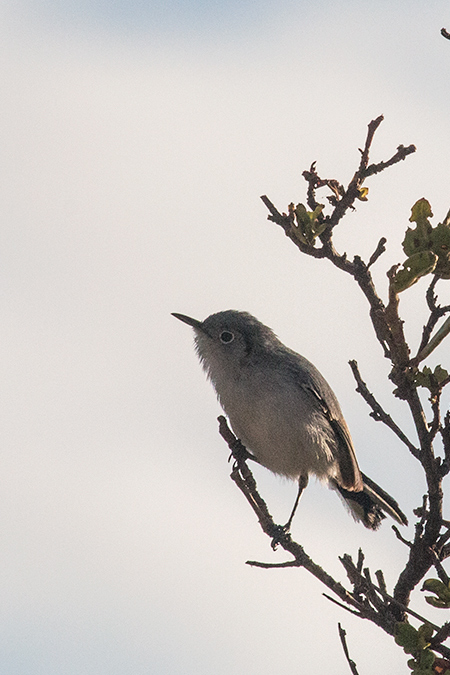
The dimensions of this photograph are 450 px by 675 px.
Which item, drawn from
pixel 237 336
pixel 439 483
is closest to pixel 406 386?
pixel 439 483

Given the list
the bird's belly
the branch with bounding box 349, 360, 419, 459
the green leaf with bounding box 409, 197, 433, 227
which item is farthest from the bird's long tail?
the green leaf with bounding box 409, 197, 433, 227

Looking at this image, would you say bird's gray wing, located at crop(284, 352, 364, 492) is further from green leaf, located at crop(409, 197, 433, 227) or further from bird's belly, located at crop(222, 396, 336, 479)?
green leaf, located at crop(409, 197, 433, 227)

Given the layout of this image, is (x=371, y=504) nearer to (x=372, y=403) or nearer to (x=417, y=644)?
(x=372, y=403)

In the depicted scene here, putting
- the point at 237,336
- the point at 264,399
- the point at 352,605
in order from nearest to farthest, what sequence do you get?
the point at 352,605 → the point at 264,399 → the point at 237,336

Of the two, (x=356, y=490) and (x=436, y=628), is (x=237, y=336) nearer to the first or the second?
(x=356, y=490)

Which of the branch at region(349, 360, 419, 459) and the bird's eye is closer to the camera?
the branch at region(349, 360, 419, 459)

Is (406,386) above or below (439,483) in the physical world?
above

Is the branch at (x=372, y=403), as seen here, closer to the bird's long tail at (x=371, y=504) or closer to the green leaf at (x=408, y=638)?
the green leaf at (x=408, y=638)
